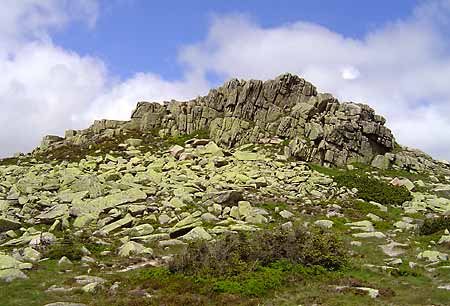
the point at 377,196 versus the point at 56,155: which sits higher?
the point at 56,155

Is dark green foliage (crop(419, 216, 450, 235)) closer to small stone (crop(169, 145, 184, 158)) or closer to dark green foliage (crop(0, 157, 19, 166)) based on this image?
small stone (crop(169, 145, 184, 158))

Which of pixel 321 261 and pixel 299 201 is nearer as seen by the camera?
pixel 321 261

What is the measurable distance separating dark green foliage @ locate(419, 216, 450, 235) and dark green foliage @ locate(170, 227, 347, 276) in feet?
29.6

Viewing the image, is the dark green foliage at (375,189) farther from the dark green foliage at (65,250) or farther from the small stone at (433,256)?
the dark green foliage at (65,250)

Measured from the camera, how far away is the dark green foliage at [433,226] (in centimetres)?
3006

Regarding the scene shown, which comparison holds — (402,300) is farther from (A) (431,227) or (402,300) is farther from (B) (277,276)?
(A) (431,227)

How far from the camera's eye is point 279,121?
54812 millimetres

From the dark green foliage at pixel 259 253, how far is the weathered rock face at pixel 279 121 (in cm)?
2514

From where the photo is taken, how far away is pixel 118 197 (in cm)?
3562

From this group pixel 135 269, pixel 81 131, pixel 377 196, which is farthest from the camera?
pixel 81 131

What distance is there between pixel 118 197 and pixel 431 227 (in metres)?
21.0

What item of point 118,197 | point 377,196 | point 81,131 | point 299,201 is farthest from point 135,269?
point 81,131

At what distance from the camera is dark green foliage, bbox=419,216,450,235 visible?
30.1 meters

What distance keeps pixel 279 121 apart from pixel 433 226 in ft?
87.2
